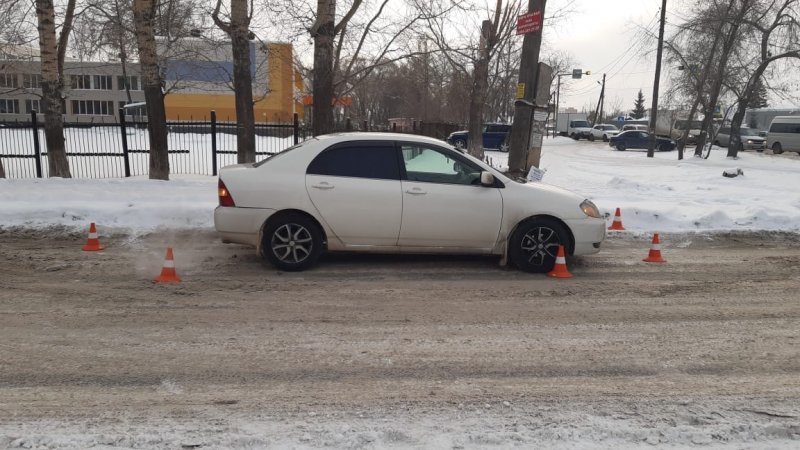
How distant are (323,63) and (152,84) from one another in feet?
11.7

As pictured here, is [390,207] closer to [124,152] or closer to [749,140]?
[124,152]

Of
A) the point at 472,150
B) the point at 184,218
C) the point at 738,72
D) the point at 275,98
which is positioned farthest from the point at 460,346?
the point at 275,98

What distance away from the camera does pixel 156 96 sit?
40.4 ft

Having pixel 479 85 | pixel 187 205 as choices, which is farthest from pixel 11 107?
pixel 187 205

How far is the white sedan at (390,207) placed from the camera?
6570 mm

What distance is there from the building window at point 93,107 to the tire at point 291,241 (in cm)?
8470

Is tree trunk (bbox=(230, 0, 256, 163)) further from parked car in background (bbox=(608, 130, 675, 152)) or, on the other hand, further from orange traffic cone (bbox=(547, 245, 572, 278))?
parked car in background (bbox=(608, 130, 675, 152))

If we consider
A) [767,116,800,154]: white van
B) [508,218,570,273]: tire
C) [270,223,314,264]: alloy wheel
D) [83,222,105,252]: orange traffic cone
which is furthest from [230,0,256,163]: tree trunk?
[767,116,800,154]: white van

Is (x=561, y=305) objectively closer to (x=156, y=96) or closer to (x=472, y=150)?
(x=156, y=96)

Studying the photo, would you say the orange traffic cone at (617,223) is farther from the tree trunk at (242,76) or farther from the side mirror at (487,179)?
the tree trunk at (242,76)

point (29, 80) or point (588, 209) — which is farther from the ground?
point (29, 80)

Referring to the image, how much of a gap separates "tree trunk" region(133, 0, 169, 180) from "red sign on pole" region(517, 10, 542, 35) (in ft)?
24.0

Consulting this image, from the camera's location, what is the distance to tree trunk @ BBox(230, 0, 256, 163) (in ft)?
42.5

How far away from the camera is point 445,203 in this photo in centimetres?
664
